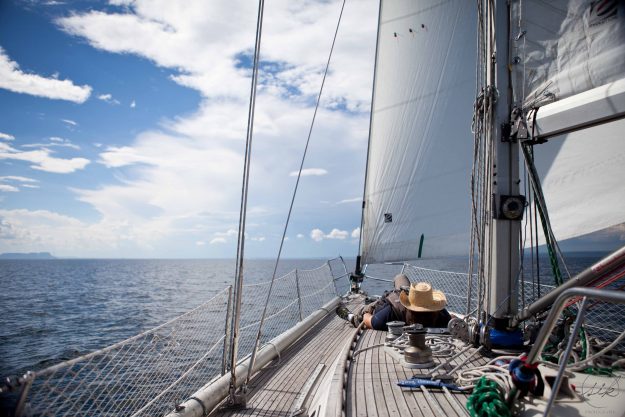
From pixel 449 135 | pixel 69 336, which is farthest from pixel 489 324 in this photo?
pixel 69 336

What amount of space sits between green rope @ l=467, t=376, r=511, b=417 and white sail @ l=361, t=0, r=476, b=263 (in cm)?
408

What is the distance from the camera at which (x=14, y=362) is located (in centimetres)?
1194

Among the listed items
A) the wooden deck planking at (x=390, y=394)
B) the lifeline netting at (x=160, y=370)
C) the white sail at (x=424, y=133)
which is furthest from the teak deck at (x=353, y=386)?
the white sail at (x=424, y=133)

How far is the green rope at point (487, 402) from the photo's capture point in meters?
2.71

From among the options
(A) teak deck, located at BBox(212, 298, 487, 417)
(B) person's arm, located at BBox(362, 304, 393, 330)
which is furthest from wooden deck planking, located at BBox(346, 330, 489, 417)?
(B) person's arm, located at BBox(362, 304, 393, 330)

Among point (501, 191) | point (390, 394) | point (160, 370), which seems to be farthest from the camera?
point (160, 370)

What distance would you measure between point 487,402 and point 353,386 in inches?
46.5

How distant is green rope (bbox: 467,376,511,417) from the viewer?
2.71 m

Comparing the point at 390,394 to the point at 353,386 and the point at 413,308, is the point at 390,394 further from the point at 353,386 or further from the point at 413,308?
the point at 413,308

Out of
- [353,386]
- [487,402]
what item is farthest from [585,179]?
[353,386]

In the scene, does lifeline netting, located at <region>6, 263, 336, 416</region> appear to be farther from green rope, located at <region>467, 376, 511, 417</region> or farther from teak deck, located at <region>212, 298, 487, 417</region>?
green rope, located at <region>467, 376, 511, 417</region>

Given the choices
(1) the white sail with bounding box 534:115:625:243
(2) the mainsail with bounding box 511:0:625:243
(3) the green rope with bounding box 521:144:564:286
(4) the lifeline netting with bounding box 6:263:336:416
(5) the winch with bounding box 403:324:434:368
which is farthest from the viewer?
(4) the lifeline netting with bounding box 6:263:336:416

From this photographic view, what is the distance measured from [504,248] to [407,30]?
5093 mm

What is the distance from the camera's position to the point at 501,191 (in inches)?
181
